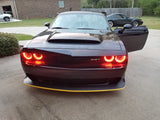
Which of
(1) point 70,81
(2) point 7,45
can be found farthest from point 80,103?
(2) point 7,45

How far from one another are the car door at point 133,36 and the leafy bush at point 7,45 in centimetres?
327

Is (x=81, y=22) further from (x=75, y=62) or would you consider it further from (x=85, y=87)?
(x=85, y=87)

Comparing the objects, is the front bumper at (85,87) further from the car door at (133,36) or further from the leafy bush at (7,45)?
the leafy bush at (7,45)

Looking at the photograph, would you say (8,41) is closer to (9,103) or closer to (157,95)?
(9,103)

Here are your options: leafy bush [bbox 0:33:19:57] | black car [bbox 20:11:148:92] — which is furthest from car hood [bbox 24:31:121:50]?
leafy bush [bbox 0:33:19:57]

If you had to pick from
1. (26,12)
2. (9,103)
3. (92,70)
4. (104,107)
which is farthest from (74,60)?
(26,12)

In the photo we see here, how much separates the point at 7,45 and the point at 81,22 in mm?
2638

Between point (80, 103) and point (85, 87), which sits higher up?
point (85, 87)

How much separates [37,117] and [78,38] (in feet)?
4.13

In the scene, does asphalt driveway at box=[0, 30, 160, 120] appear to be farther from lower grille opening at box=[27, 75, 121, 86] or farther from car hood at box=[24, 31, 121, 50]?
car hood at box=[24, 31, 121, 50]

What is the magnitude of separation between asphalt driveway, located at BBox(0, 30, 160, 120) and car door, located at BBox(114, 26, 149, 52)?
102cm

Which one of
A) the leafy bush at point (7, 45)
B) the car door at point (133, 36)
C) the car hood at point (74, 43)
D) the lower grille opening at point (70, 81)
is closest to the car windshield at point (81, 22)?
the car door at point (133, 36)

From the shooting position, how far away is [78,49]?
1659 mm

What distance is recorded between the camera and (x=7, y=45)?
3.96 meters
